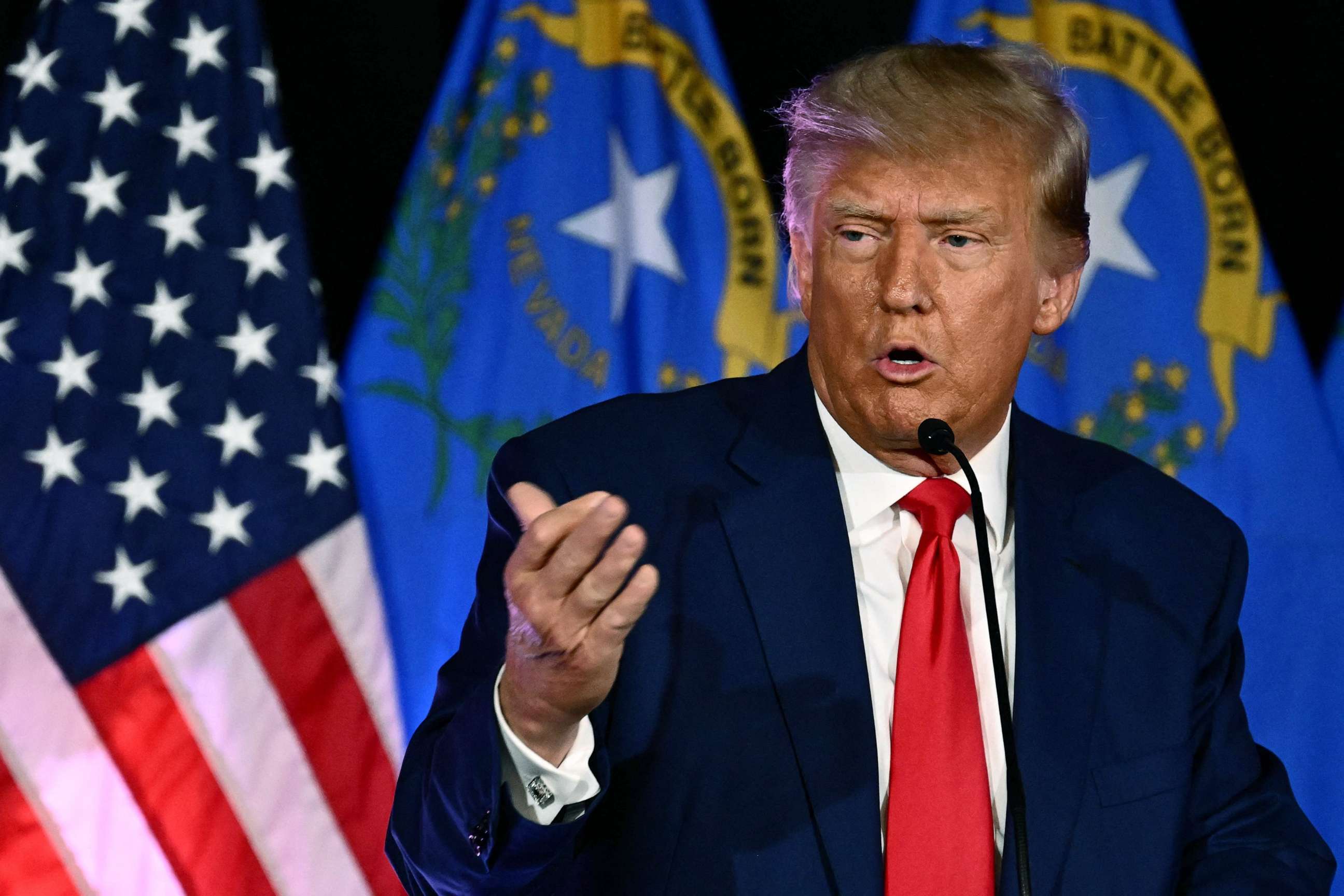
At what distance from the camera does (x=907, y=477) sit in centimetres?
150

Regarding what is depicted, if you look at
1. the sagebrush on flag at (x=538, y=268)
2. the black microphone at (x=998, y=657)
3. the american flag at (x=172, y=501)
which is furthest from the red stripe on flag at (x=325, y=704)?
the black microphone at (x=998, y=657)

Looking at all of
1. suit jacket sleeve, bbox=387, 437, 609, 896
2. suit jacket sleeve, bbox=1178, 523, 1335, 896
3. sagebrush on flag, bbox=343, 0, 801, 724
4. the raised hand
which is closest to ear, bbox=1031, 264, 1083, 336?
suit jacket sleeve, bbox=1178, 523, 1335, 896

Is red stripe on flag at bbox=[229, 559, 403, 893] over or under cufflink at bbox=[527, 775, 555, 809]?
under

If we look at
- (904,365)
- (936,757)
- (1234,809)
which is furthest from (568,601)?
(1234,809)

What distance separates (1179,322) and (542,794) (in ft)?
6.68

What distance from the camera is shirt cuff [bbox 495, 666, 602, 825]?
3.78 feet

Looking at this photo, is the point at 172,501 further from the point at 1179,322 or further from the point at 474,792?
the point at 1179,322

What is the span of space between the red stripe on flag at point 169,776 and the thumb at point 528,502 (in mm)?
1712

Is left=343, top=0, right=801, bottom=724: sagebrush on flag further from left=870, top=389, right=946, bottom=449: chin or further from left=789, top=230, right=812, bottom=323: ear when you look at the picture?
left=870, top=389, right=946, bottom=449: chin

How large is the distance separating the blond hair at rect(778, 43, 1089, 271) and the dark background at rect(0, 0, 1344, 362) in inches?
44.6

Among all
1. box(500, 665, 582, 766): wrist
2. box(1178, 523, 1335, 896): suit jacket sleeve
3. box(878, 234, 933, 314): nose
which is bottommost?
box(1178, 523, 1335, 896): suit jacket sleeve

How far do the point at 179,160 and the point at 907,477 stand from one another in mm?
1714

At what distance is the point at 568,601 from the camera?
1.03 meters

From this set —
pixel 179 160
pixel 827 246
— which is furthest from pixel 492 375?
pixel 827 246
